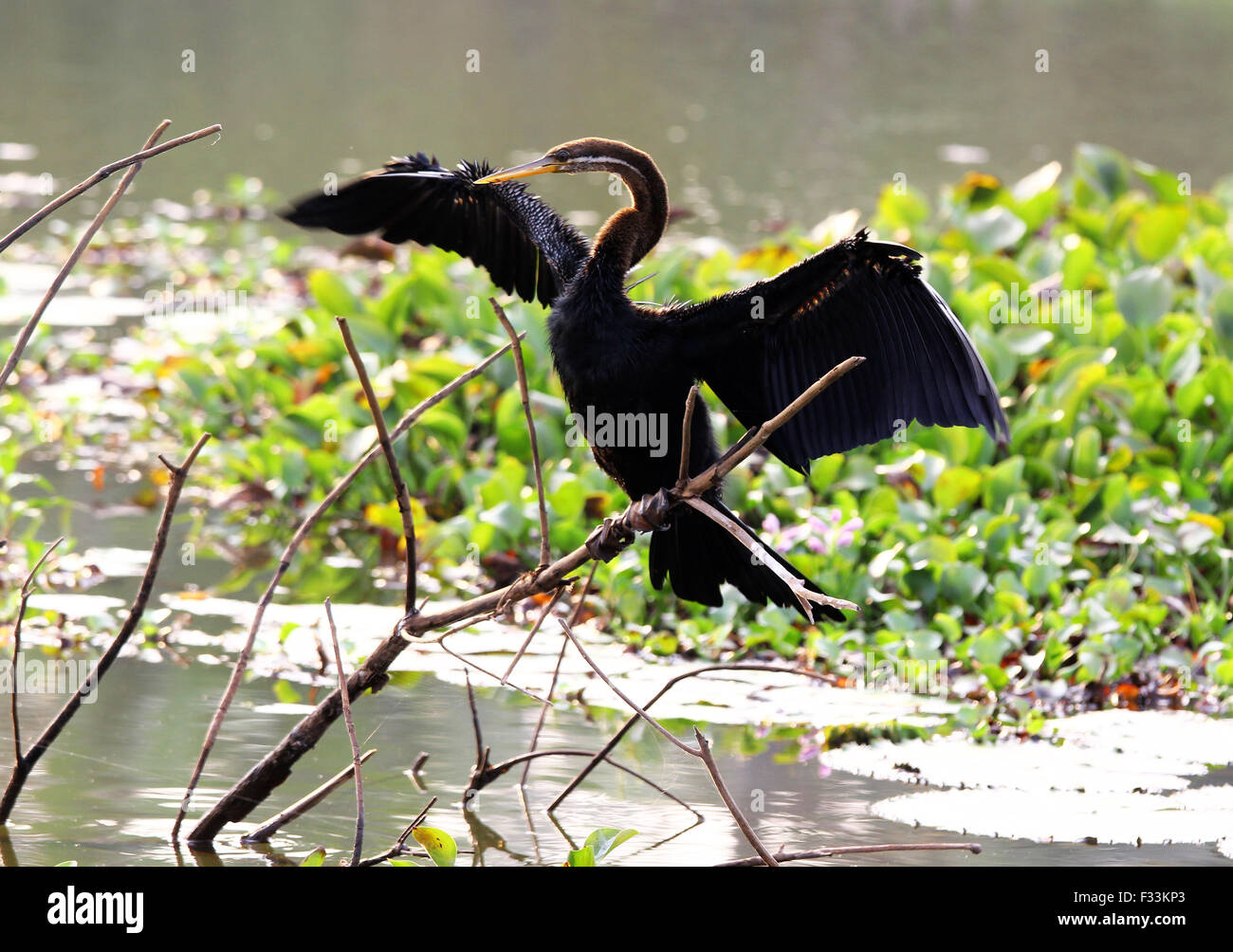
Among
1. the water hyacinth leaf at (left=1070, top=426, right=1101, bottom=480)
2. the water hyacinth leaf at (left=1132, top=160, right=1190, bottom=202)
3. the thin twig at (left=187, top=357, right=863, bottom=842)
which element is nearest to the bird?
the thin twig at (left=187, top=357, right=863, bottom=842)

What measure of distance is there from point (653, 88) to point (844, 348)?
10.3 meters

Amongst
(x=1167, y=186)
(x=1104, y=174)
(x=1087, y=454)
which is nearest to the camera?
(x=1087, y=454)

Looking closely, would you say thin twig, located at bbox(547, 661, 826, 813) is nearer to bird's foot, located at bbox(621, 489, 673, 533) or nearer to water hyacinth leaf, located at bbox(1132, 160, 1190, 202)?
bird's foot, located at bbox(621, 489, 673, 533)

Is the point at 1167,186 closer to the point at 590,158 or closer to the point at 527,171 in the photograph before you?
the point at 590,158

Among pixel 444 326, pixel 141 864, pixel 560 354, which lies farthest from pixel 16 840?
pixel 444 326

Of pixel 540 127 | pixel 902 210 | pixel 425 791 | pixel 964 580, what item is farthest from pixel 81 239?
pixel 540 127

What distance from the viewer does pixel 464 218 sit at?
3.42 m

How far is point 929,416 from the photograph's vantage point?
9.45ft

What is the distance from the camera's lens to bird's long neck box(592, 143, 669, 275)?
122 inches

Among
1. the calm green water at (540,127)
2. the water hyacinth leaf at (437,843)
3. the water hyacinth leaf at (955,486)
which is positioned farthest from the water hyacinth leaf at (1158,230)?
the water hyacinth leaf at (437,843)

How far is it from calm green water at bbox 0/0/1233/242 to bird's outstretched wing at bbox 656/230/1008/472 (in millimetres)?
6124

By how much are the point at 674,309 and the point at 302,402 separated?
122 inches

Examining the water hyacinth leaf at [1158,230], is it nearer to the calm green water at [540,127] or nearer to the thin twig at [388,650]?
the calm green water at [540,127]
